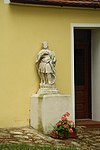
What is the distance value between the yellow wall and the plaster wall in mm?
1246

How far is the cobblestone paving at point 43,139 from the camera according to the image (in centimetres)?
1030

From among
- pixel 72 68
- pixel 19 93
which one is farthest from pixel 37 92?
pixel 72 68

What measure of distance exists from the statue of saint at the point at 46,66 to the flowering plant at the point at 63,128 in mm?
1184

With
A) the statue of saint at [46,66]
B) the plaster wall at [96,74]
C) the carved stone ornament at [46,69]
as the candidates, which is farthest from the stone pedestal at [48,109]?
the plaster wall at [96,74]

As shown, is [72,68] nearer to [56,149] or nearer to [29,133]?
[29,133]

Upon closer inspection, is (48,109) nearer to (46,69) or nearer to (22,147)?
(46,69)

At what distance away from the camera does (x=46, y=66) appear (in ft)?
38.8

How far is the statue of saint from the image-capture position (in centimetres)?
1185

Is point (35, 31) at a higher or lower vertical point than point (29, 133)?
higher

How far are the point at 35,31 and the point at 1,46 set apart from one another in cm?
106

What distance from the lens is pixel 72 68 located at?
12.5 metres

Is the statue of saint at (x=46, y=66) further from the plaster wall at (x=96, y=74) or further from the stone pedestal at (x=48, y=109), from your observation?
the plaster wall at (x=96, y=74)

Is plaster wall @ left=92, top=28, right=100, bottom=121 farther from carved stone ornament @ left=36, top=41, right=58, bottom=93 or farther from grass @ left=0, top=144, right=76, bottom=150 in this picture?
grass @ left=0, top=144, right=76, bottom=150

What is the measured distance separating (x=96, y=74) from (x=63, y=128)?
10.0ft
